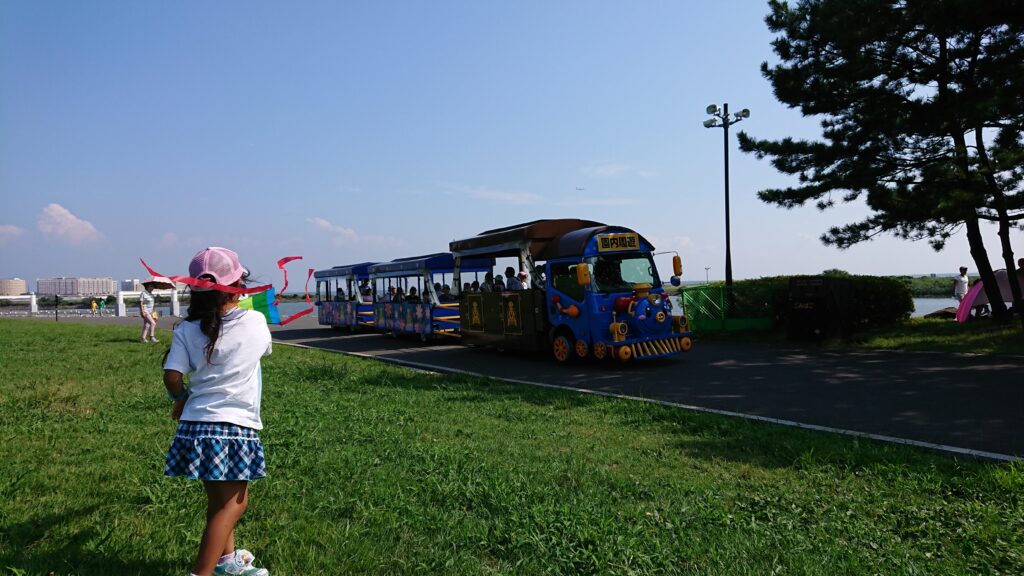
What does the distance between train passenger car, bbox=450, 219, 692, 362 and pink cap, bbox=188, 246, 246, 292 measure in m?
9.28

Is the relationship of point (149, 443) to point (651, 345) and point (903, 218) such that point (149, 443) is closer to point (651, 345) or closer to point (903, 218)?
point (651, 345)

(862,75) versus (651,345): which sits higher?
(862,75)

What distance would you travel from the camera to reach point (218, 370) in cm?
318

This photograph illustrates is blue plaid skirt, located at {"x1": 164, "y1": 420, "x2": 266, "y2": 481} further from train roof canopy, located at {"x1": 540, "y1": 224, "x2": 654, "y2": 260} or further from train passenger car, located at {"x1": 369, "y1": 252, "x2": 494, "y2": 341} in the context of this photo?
train passenger car, located at {"x1": 369, "y1": 252, "x2": 494, "y2": 341}

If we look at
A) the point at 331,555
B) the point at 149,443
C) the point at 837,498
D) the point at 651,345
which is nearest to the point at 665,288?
the point at 651,345

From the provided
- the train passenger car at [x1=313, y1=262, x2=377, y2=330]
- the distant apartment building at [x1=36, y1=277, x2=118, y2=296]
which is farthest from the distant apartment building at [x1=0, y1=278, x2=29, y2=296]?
the train passenger car at [x1=313, y1=262, x2=377, y2=330]

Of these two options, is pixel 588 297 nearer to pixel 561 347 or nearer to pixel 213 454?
pixel 561 347

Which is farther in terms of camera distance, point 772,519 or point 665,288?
point 665,288

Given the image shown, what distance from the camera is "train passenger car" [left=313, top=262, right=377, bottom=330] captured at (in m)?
24.3

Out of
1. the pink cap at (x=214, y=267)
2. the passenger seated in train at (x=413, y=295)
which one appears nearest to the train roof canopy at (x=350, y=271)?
the passenger seated in train at (x=413, y=295)

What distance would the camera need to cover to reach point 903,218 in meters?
15.2

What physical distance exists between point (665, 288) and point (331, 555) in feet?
36.1

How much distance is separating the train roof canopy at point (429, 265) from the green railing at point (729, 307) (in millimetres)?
6483

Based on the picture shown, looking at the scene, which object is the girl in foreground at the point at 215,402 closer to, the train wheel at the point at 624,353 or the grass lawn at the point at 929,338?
the train wheel at the point at 624,353
